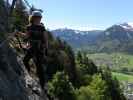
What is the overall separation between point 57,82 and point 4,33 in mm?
49902

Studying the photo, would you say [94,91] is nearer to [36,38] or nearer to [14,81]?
[36,38]

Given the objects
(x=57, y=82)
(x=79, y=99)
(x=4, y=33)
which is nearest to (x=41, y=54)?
(x=4, y=33)

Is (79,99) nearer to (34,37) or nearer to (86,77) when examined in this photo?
(86,77)

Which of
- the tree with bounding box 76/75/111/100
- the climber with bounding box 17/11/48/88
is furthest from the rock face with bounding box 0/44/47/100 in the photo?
the tree with bounding box 76/75/111/100

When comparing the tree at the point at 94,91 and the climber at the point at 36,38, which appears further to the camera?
the tree at the point at 94,91

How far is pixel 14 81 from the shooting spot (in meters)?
15.2

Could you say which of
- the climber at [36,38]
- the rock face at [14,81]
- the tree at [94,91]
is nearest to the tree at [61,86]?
the tree at [94,91]

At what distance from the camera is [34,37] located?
1666cm

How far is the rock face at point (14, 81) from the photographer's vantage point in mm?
13999

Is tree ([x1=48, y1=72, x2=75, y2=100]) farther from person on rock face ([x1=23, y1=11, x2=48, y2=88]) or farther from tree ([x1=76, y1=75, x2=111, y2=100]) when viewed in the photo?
person on rock face ([x1=23, y1=11, x2=48, y2=88])

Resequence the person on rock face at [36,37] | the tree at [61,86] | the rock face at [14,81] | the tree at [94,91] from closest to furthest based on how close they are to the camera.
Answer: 1. the rock face at [14,81]
2. the person on rock face at [36,37]
3. the tree at [61,86]
4. the tree at [94,91]

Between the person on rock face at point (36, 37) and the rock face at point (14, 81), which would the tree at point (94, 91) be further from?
the person on rock face at point (36, 37)

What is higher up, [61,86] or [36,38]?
[36,38]

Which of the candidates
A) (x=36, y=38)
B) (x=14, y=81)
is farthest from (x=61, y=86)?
(x=14, y=81)
